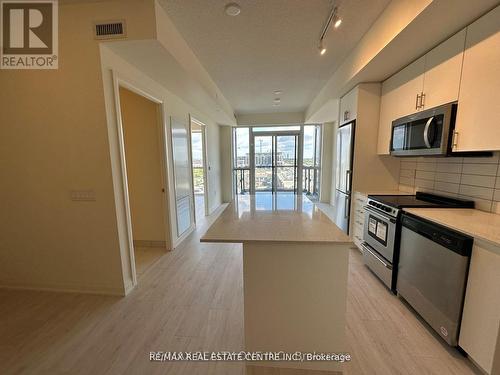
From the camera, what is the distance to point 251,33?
7.13ft

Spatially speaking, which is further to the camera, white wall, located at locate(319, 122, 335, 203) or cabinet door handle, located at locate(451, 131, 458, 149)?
white wall, located at locate(319, 122, 335, 203)

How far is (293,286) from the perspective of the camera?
4.52 feet

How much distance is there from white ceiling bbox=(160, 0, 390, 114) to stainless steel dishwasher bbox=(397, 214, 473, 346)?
194 cm

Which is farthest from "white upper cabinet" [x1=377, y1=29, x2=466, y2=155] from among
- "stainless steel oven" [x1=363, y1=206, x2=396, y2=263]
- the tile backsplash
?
"stainless steel oven" [x1=363, y1=206, x2=396, y2=263]

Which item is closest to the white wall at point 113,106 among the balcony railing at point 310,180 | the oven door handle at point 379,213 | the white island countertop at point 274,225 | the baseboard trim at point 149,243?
the baseboard trim at point 149,243

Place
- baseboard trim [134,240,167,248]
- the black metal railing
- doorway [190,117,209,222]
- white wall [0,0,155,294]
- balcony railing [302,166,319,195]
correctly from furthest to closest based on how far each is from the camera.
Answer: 1. the black metal railing
2. balcony railing [302,166,319,195]
3. doorway [190,117,209,222]
4. baseboard trim [134,240,167,248]
5. white wall [0,0,155,294]

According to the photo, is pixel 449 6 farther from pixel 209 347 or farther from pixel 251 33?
pixel 209 347

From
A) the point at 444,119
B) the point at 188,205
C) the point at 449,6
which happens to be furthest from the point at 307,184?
the point at 449,6

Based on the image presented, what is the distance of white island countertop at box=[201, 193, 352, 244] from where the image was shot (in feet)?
4.24

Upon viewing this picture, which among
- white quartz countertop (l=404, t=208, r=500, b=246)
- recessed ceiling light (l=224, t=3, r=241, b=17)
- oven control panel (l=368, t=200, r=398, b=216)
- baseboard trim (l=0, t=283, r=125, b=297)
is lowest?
baseboard trim (l=0, t=283, r=125, b=297)

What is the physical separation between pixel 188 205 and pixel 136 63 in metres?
2.38

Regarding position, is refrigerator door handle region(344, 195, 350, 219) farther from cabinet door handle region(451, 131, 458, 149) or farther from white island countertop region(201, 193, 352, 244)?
cabinet door handle region(451, 131, 458, 149)

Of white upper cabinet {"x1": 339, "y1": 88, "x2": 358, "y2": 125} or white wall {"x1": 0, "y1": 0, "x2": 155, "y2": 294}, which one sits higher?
white upper cabinet {"x1": 339, "y1": 88, "x2": 358, "y2": 125}

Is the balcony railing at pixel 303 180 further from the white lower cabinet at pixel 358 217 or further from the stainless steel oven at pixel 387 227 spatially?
the stainless steel oven at pixel 387 227
